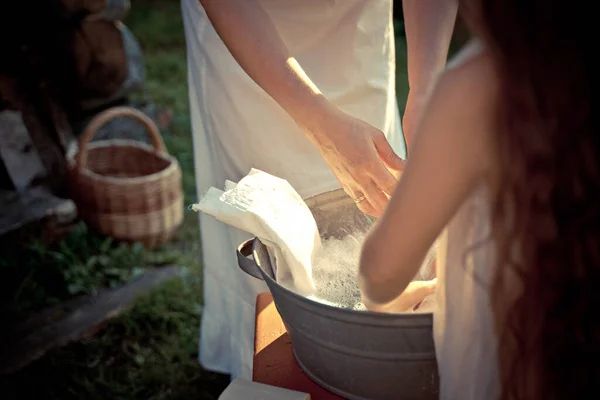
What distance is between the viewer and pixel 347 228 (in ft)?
4.29

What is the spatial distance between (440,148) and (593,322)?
0.28 m

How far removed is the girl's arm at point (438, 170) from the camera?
782mm

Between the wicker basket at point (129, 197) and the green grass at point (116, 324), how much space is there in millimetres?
70

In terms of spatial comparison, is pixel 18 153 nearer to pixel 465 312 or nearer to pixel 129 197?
pixel 129 197

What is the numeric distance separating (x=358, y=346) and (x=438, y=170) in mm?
292

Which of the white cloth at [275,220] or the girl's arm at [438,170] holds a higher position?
the girl's arm at [438,170]

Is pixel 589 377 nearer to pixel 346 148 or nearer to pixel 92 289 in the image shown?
pixel 346 148

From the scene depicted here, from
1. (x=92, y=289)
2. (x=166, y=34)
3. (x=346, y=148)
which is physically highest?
(x=346, y=148)

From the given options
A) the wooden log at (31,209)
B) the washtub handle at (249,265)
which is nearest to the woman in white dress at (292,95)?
the washtub handle at (249,265)

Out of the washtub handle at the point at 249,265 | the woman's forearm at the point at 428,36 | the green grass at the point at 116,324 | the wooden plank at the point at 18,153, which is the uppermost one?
the woman's forearm at the point at 428,36

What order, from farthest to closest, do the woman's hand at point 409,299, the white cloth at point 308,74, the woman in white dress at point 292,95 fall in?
the white cloth at point 308,74 → the woman in white dress at point 292,95 → the woman's hand at point 409,299

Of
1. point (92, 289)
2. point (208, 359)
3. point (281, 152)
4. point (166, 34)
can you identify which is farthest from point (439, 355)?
point (166, 34)

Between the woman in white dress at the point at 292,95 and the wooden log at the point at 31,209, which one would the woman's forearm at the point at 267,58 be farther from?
the wooden log at the point at 31,209

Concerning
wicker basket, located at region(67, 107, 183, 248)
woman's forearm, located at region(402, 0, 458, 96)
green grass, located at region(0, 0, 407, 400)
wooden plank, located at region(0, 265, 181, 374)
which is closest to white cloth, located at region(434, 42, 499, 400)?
woman's forearm, located at region(402, 0, 458, 96)
